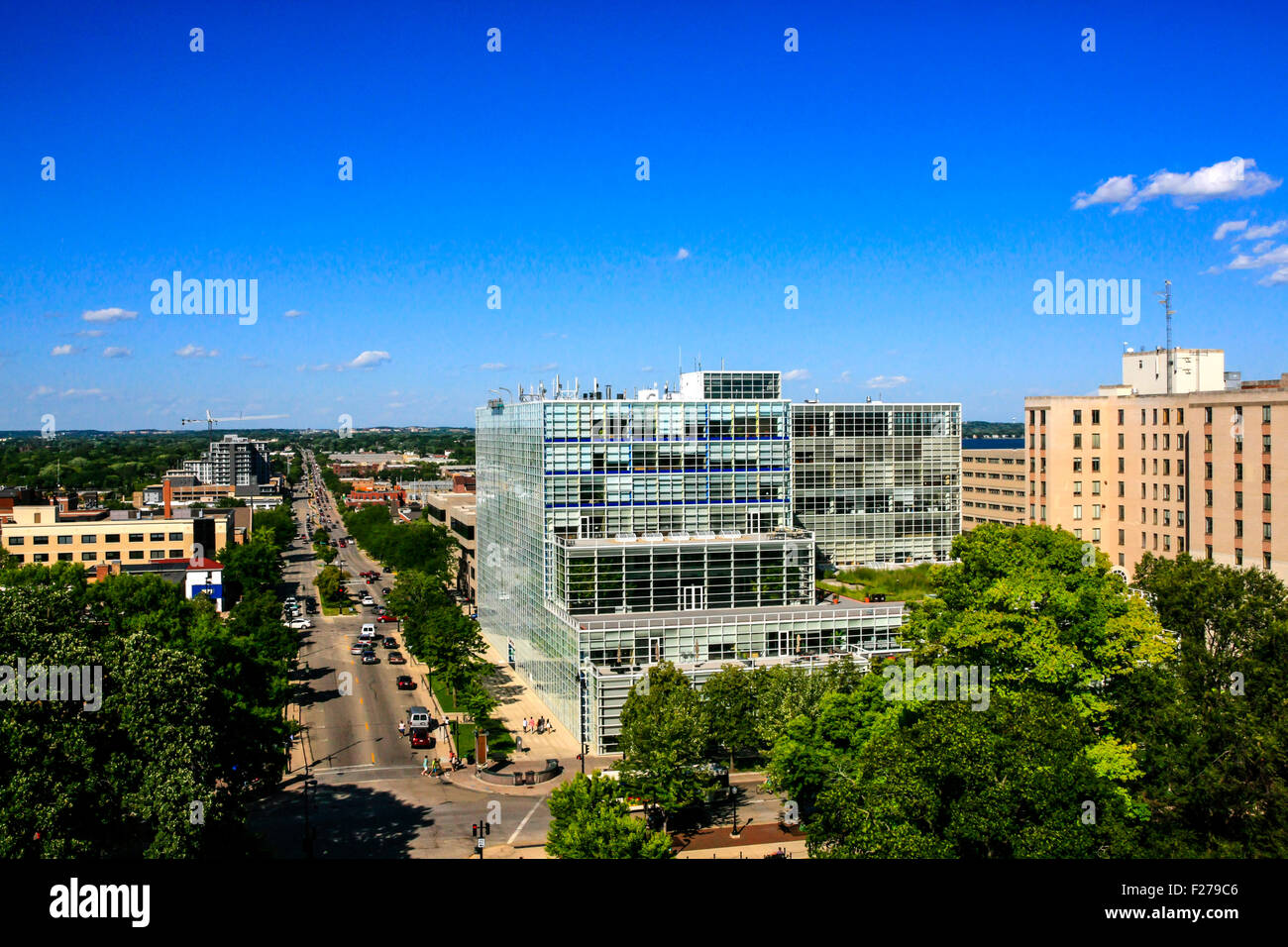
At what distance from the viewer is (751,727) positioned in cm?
3644

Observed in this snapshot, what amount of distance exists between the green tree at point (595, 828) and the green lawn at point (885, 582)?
87.8 feet

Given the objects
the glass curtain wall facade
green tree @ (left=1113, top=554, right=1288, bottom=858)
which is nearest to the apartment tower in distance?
the glass curtain wall facade

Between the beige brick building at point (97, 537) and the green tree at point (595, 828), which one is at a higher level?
the beige brick building at point (97, 537)

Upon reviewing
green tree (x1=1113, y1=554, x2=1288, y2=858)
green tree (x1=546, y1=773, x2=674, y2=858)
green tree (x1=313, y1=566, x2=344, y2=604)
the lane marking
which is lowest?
the lane marking

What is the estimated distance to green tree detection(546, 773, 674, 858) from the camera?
23.5 meters

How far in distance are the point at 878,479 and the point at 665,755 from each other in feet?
123

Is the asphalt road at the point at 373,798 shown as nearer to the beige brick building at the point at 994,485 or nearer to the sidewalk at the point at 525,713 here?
the sidewalk at the point at 525,713

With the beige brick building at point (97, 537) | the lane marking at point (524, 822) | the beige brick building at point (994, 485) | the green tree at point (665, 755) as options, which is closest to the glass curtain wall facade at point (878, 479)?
the beige brick building at point (994, 485)

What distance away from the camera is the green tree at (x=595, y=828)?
2350 cm

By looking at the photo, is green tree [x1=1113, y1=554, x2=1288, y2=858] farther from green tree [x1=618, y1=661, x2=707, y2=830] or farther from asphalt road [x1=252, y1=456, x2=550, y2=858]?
asphalt road [x1=252, y1=456, x2=550, y2=858]

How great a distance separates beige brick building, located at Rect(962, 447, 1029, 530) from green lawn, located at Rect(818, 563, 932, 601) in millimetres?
37086
